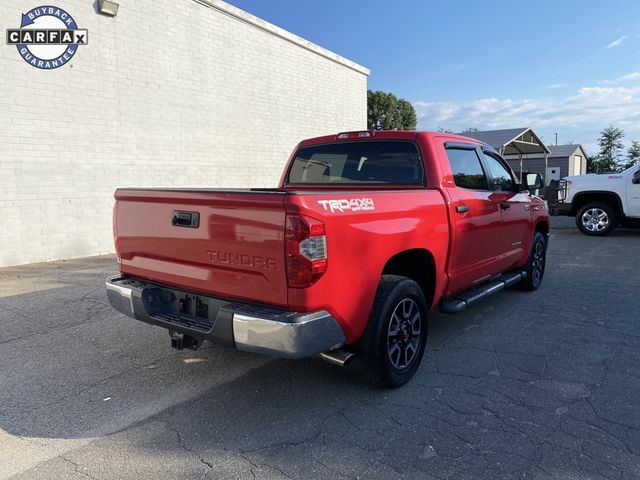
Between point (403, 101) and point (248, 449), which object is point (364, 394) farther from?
point (403, 101)

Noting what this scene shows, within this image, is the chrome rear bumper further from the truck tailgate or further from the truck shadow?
the truck shadow

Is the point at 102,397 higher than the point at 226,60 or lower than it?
lower

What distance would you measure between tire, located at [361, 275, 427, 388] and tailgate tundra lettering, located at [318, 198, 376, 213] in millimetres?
650

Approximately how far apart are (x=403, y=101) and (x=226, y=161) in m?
39.3

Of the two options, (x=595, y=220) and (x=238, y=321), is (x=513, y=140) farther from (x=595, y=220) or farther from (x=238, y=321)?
(x=238, y=321)

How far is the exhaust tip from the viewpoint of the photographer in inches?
125

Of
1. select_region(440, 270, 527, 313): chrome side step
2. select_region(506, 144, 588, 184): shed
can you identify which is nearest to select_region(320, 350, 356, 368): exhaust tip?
select_region(440, 270, 527, 313): chrome side step

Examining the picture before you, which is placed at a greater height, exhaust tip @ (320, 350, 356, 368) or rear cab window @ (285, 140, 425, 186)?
rear cab window @ (285, 140, 425, 186)

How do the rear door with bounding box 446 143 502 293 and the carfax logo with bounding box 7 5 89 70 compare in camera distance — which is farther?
the carfax logo with bounding box 7 5 89 70

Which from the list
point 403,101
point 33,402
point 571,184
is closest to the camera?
point 33,402

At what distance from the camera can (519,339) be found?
4.75 m

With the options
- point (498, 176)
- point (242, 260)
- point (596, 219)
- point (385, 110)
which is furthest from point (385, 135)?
point (385, 110)

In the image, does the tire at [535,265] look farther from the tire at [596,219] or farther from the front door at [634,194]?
the tire at [596,219]

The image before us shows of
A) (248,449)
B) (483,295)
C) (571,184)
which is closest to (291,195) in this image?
(248,449)
